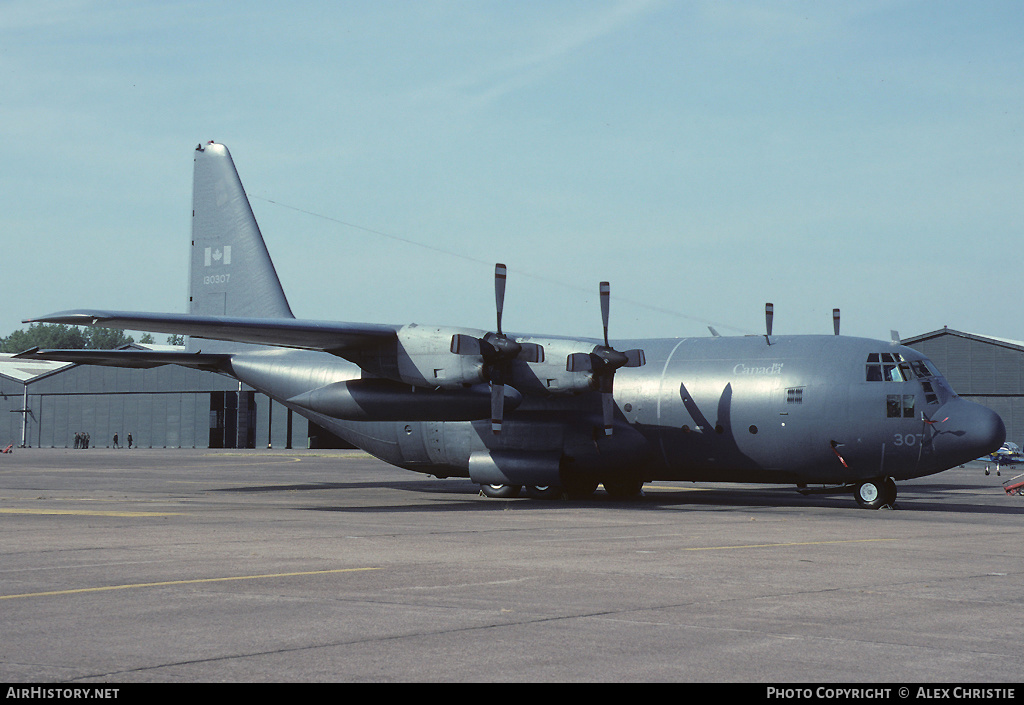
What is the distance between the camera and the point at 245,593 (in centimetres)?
1023

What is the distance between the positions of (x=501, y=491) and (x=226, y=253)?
12543 mm

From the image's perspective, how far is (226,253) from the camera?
113 feet

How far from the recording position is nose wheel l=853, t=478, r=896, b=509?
2509cm

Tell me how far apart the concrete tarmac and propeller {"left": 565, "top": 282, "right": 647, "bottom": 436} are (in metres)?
5.06

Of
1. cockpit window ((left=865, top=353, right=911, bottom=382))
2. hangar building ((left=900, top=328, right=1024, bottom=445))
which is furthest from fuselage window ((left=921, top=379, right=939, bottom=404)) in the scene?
hangar building ((left=900, top=328, right=1024, bottom=445))

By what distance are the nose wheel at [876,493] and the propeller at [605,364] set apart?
6.15 meters

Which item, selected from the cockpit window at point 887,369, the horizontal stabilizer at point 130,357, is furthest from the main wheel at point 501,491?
the cockpit window at point 887,369

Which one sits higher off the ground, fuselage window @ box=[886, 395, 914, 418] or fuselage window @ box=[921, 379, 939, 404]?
fuselage window @ box=[921, 379, 939, 404]

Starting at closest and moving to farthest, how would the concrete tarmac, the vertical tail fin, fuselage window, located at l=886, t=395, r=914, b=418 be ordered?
the concrete tarmac < fuselage window, located at l=886, t=395, r=914, b=418 < the vertical tail fin

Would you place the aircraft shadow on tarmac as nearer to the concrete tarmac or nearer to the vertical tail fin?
the concrete tarmac

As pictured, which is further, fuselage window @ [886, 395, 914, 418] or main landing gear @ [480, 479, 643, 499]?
main landing gear @ [480, 479, 643, 499]

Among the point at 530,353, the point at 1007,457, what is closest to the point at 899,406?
the point at 530,353

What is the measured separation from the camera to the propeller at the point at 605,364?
84.5 feet

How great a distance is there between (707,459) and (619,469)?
7.74 feet
